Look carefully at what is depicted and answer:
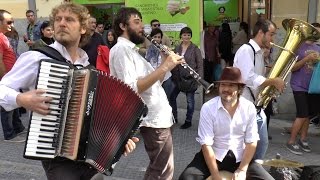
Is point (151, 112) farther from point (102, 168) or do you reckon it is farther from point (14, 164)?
point (14, 164)

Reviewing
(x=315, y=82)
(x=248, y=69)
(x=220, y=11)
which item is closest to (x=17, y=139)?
(x=248, y=69)

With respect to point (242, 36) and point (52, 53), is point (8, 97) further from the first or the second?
point (242, 36)

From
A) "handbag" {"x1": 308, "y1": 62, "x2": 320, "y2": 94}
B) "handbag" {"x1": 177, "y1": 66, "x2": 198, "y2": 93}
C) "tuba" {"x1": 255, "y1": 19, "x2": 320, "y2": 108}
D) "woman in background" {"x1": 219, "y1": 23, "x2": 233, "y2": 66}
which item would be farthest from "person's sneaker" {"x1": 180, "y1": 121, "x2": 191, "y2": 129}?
"woman in background" {"x1": 219, "y1": 23, "x2": 233, "y2": 66}

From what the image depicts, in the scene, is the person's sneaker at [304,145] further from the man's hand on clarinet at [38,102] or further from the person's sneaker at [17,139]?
the man's hand on clarinet at [38,102]

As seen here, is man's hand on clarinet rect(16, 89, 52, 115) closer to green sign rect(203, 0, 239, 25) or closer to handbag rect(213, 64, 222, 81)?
handbag rect(213, 64, 222, 81)

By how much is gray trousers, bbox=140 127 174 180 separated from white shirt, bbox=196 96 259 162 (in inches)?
12.7

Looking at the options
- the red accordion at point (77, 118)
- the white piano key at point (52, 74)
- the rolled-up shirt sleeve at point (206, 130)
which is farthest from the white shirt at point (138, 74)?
the white piano key at point (52, 74)

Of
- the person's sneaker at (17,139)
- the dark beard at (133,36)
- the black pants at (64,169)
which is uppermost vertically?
the dark beard at (133,36)

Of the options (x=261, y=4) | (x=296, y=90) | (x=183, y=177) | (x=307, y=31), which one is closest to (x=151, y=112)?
(x=183, y=177)

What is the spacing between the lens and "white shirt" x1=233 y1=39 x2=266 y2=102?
12.9ft

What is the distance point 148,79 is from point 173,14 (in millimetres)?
4518

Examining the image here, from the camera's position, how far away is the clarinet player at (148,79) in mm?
3090

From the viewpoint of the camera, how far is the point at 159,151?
338cm

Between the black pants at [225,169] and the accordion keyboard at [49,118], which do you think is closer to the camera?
the accordion keyboard at [49,118]
